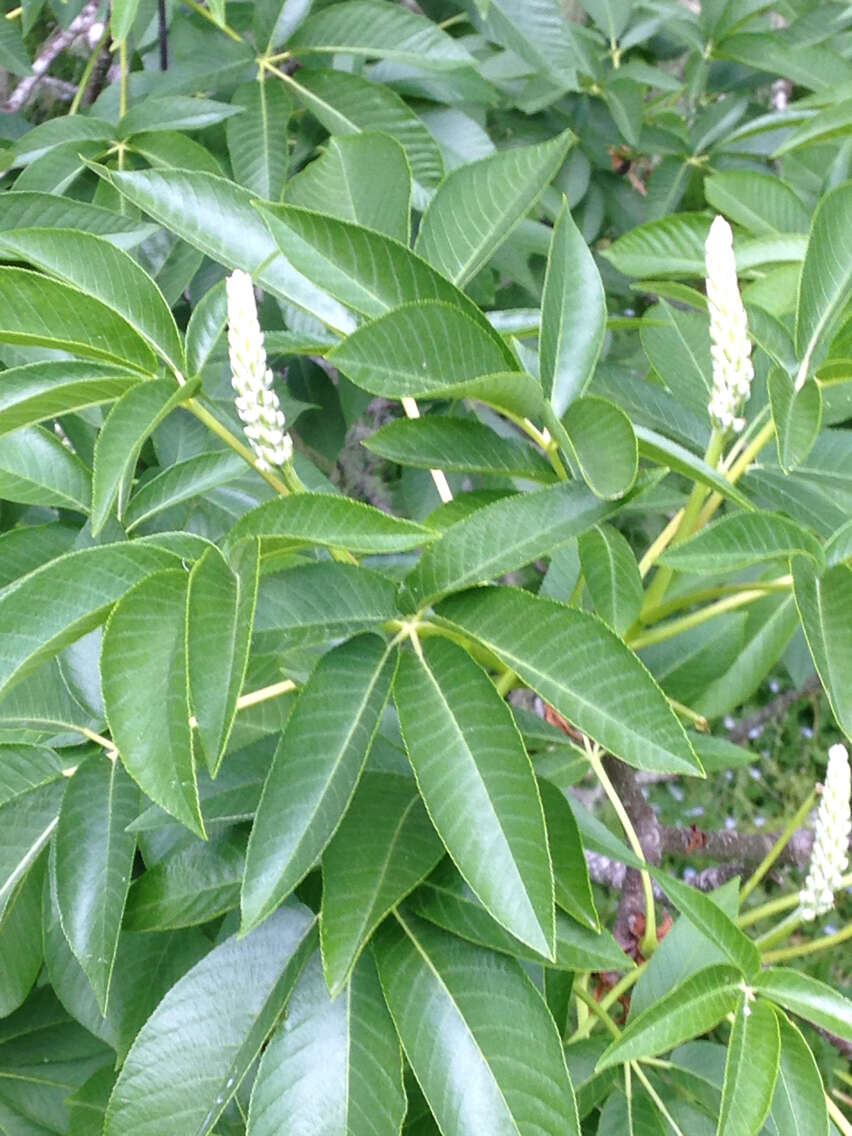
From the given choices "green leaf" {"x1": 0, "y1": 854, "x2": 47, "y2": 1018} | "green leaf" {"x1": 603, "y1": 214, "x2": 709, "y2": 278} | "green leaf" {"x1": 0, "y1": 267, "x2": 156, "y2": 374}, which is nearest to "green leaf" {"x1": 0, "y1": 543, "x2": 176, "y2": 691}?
"green leaf" {"x1": 0, "y1": 267, "x2": 156, "y2": 374}

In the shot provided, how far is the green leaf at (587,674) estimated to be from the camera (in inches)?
16.7

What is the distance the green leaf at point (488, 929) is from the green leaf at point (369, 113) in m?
0.61

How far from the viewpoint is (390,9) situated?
934 millimetres

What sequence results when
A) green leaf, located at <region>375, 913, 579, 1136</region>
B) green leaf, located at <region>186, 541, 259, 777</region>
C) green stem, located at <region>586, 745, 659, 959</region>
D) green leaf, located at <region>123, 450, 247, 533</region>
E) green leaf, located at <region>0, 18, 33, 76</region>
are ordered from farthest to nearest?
green leaf, located at <region>0, 18, 33, 76</region> → green stem, located at <region>586, 745, 659, 959</region> → green leaf, located at <region>123, 450, 247, 533</region> → green leaf, located at <region>375, 913, 579, 1136</region> → green leaf, located at <region>186, 541, 259, 777</region>

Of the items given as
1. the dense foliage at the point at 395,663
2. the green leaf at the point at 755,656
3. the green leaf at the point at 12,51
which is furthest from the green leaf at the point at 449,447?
the green leaf at the point at 12,51

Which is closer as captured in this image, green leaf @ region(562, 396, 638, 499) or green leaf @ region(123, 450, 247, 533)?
green leaf @ region(562, 396, 638, 499)

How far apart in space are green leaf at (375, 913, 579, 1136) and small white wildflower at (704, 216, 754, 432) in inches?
12.0

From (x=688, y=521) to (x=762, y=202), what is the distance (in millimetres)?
470

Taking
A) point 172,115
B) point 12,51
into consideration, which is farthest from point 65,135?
point 12,51

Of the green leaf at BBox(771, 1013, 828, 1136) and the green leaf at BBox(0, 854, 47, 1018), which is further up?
the green leaf at BBox(771, 1013, 828, 1136)

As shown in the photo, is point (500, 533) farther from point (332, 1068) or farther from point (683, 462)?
point (332, 1068)

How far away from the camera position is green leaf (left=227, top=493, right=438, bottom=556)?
430 millimetres

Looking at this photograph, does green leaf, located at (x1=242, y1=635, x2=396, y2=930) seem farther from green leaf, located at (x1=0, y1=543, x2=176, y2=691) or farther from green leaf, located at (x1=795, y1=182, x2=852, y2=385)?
green leaf, located at (x1=795, y1=182, x2=852, y2=385)

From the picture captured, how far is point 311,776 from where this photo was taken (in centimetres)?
46
